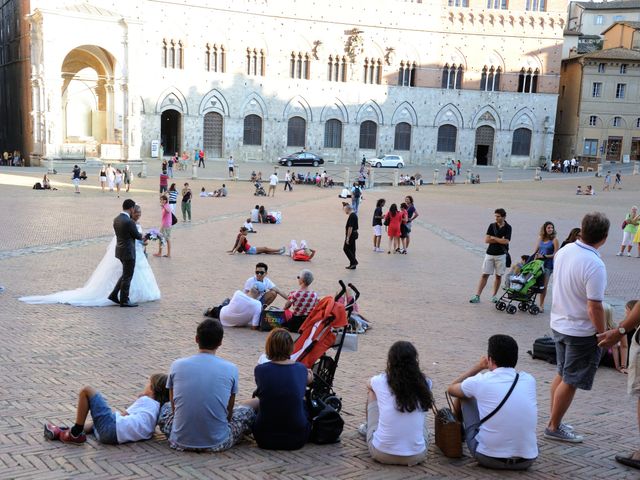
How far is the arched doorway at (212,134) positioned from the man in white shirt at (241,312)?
43.6 m

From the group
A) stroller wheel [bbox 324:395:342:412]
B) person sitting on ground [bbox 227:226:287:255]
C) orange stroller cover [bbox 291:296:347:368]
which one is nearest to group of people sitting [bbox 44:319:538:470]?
stroller wheel [bbox 324:395:342:412]

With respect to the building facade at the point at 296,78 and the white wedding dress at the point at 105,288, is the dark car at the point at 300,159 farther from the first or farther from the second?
the white wedding dress at the point at 105,288

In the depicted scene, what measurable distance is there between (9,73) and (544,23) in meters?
46.9

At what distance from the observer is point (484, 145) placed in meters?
60.7

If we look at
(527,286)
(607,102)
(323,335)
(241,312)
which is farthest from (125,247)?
(607,102)

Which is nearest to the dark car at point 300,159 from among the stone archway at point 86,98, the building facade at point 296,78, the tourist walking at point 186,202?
the building facade at point 296,78

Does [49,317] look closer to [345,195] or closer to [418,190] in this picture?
[345,195]

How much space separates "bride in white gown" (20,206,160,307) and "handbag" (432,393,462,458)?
6.98 meters

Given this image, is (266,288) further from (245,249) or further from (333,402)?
(245,249)

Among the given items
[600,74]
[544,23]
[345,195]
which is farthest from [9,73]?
[600,74]

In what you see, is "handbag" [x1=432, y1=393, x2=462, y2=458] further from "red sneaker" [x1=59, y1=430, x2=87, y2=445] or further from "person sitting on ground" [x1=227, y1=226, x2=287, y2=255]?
"person sitting on ground" [x1=227, y1=226, x2=287, y2=255]

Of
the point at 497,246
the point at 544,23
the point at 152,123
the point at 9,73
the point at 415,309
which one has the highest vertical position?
the point at 544,23

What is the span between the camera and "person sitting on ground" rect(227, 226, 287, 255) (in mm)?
17109

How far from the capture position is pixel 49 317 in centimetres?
993
